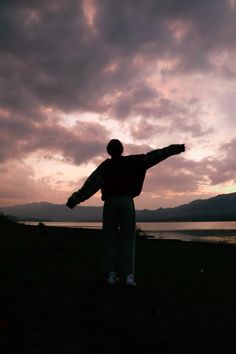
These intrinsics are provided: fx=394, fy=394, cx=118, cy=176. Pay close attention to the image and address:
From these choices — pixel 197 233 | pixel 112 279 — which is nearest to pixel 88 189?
pixel 112 279

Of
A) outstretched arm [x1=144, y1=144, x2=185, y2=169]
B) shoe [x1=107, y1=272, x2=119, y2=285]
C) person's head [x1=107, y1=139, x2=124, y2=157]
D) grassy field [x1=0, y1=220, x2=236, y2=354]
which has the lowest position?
grassy field [x1=0, y1=220, x2=236, y2=354]

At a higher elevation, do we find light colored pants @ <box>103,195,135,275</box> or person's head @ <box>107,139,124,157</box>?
person's head @ <box>107,139,124,157</box>

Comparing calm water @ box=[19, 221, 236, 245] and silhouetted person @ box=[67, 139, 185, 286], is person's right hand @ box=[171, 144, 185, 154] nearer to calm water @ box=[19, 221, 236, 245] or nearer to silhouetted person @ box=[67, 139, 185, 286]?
silhouetted person @ box=[67, 139, 185, 286]

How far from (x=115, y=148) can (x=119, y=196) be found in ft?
3.27

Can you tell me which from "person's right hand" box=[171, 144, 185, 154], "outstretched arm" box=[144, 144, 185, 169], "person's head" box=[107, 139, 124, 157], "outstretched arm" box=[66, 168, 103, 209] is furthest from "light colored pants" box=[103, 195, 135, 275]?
"person's right hand" box=[171, 144, 185, 154]

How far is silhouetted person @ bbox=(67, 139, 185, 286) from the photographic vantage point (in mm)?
7188

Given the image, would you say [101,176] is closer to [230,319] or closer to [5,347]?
[230,319]

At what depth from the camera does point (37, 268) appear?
906cm

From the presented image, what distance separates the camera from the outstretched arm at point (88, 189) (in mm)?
7555

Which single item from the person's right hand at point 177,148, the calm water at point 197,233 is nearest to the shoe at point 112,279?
the person's right hand at point 177,148

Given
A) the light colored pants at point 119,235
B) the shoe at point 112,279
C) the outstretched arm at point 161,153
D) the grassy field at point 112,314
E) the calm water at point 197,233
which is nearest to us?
the grassy field at point 112,314

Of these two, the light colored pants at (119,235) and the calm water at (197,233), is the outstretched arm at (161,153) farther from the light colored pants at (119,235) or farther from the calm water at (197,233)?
the calm water at (197,233)

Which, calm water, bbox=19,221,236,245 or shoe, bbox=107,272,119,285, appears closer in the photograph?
shoe, bbox=107,272,119,285

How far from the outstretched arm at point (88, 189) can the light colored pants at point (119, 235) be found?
0.41 meters
